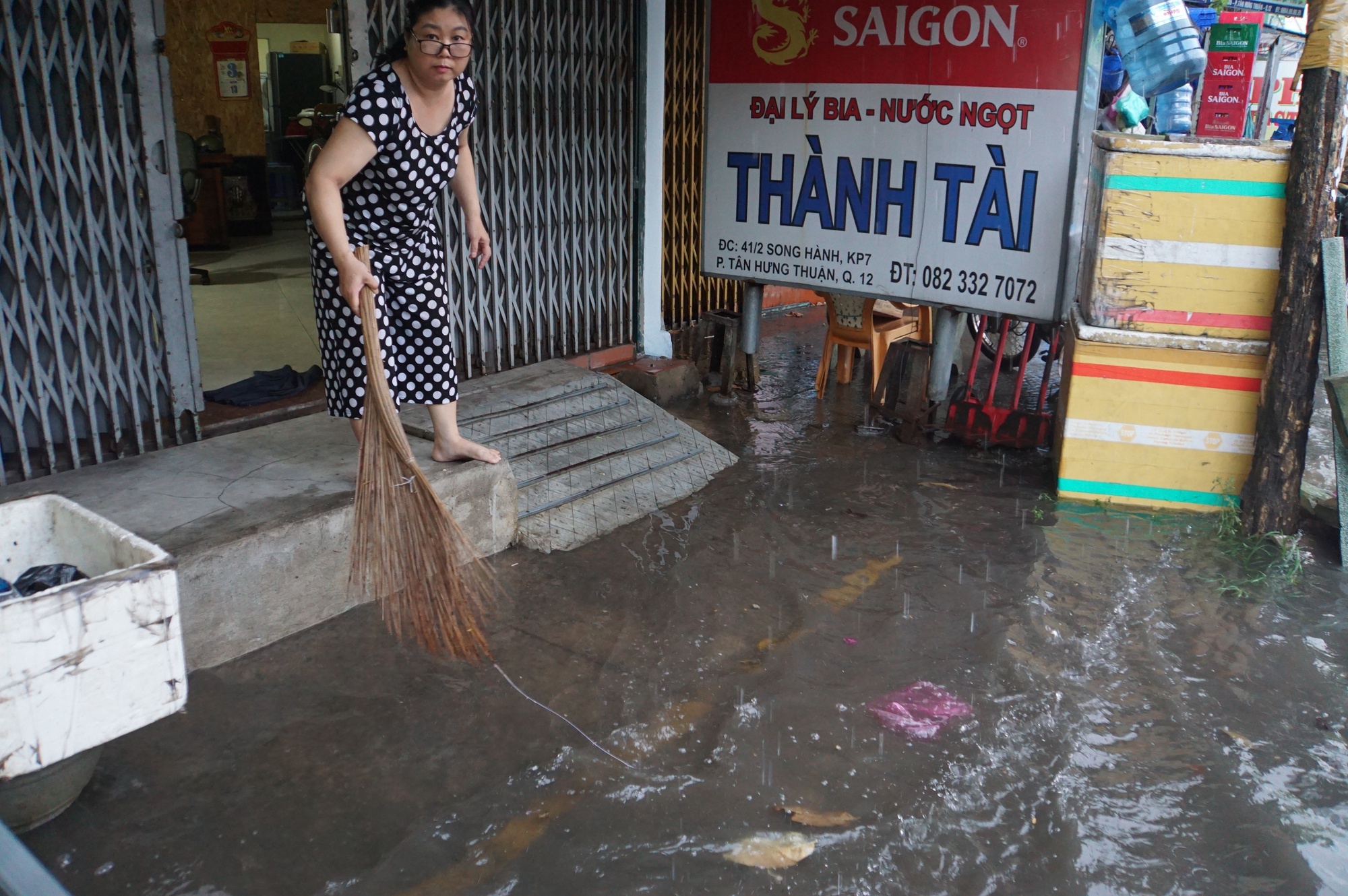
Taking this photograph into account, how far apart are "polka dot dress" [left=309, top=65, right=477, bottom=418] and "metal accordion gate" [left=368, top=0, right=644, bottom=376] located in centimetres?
165

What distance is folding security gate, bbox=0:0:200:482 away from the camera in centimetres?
400

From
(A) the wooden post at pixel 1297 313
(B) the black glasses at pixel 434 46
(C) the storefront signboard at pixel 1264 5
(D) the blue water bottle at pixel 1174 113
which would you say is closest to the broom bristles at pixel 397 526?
(B) the black glasses at pixel 434 46

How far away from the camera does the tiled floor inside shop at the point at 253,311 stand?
21.5ft

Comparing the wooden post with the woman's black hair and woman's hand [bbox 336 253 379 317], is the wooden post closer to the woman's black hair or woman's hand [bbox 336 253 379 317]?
the woman's black hair

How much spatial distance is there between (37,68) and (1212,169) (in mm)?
4974

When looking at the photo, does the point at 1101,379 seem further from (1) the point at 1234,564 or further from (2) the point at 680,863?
(2) the point at 680,863

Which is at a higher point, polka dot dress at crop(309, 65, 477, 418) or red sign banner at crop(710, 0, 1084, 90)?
red sign banner at crop(710, 0, 1084, 90)

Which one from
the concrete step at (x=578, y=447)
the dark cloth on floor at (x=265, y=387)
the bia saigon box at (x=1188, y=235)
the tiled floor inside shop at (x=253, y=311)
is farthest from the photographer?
the tiled floor inside shop at (x=253, y=311)

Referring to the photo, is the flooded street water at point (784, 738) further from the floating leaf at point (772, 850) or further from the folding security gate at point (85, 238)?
the folding security gate at point (85, 238)

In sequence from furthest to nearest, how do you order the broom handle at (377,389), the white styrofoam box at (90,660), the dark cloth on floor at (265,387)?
the dark cloth on floor at (265,387) < the broom handle at (377,389) < the white styrofoam box at (90,660)

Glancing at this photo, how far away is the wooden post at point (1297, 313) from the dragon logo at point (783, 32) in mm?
2615

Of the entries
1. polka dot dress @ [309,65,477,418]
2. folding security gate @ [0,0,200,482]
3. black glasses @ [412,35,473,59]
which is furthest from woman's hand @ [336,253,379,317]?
folding security gate @ [0,0,200,482]

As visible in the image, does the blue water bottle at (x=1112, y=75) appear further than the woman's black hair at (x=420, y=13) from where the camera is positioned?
Yes

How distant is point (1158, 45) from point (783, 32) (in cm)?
207
